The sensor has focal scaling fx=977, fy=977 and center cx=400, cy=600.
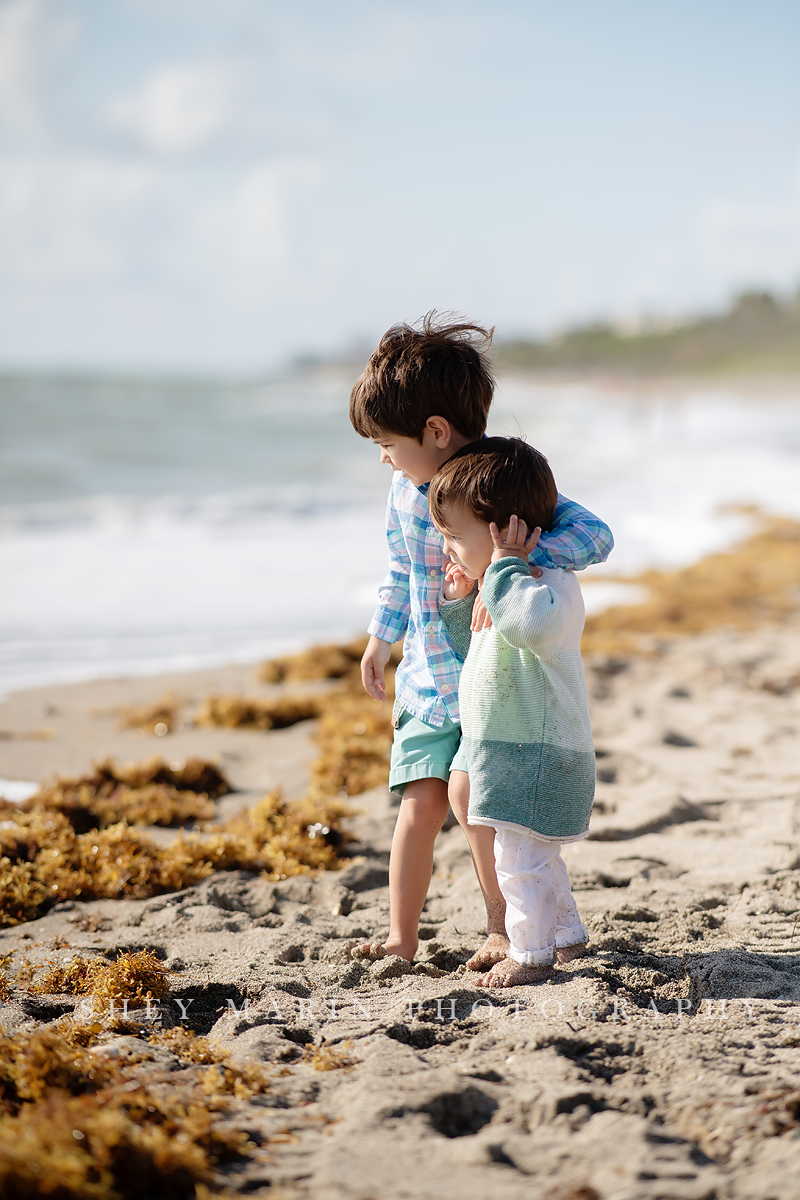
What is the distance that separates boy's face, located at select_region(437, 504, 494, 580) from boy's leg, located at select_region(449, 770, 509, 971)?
0.58 meters

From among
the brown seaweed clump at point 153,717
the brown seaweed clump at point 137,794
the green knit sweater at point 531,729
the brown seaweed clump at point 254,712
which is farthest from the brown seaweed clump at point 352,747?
the green knit sweater at point 531,729

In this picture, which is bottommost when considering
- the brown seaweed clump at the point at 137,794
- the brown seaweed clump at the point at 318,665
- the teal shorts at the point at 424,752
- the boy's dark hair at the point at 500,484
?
the brown seaweed clump at the point at 137,794

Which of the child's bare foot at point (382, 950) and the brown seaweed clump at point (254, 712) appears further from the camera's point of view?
the brown seaweed clump at point (254, 712)

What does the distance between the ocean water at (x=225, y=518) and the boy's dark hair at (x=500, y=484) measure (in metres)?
0.10

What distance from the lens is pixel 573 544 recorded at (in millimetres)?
2447

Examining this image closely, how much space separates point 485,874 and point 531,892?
21cm

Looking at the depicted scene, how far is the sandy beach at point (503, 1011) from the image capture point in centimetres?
171

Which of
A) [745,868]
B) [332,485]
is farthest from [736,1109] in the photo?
[332,485]

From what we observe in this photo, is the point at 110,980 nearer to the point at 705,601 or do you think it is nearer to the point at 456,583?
the point at 456,583

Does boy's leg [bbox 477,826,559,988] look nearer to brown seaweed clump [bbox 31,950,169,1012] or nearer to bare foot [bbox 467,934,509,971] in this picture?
bare foot [bbox 467,934,509,971]

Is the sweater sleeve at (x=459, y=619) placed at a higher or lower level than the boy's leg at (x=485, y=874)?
higher

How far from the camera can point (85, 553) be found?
37.0 ft

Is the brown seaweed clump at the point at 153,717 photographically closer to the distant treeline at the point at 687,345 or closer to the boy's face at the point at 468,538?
the boy's face at the point at 468,538

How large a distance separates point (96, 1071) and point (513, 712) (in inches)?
48.0
